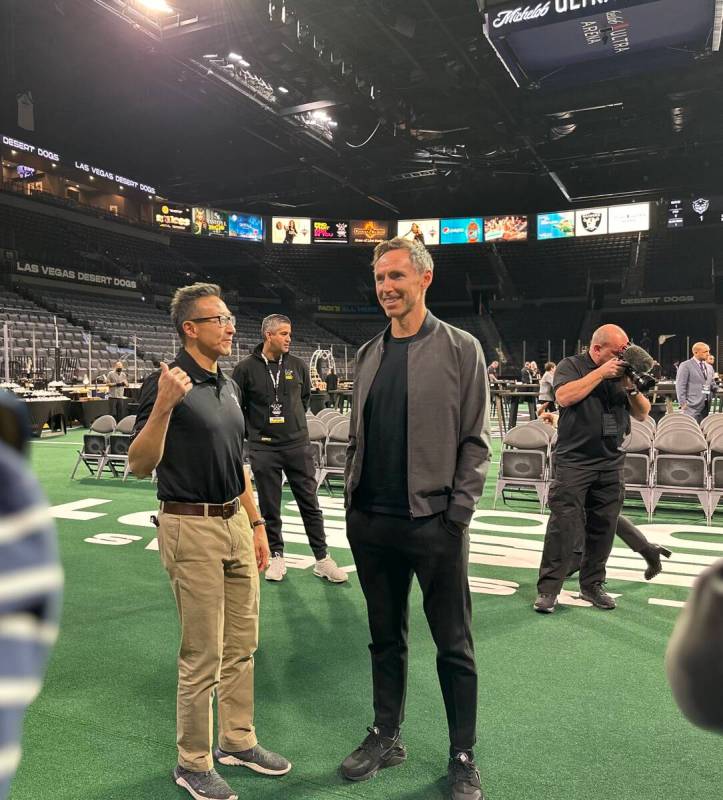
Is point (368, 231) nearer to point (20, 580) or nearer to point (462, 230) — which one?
point (462, 230)

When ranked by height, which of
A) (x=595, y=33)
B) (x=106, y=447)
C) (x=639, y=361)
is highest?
(x=595, y=33)

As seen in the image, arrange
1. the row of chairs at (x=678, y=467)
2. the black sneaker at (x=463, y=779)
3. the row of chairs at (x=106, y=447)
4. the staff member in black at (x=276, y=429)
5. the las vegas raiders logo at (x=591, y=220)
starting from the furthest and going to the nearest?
the las vegas raiders logo at (x=591, y=220), the row of chairs at (x=106, y=447), the row of chairs at (x=678, y=467), the staff member in black at (x=276, y=429), the black sneaker at (x=463, y=779)

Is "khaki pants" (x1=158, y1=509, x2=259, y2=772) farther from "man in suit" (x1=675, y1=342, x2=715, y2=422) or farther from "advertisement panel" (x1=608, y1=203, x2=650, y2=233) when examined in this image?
"advertisement panel" (x1=608, y1=203, x2=650, y2=233)

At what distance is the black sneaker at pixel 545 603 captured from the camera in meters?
3.96

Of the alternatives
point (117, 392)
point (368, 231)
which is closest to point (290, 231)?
point (368, 231)

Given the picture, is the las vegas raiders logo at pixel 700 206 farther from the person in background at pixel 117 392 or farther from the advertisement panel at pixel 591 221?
the person in background at pixel 117 392

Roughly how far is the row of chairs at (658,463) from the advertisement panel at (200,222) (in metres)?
24.9

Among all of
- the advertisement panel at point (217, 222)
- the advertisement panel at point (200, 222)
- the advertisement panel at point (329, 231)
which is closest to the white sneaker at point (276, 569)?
the advertisement panel at point (329, 231)

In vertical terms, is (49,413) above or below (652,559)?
above

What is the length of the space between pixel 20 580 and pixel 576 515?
3.87 meters

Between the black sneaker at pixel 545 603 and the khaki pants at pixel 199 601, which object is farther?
the black sneaker at pixel 545 603

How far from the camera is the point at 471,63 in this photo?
13.2m

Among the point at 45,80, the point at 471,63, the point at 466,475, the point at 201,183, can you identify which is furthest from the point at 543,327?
the point at 466,475

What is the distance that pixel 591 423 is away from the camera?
3922 mm
